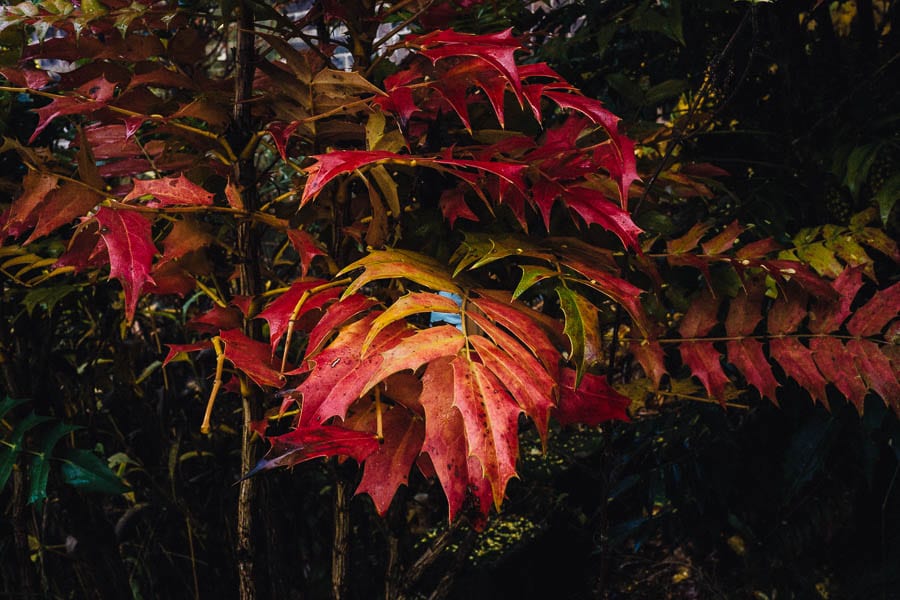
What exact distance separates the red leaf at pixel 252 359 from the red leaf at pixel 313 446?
0.10m

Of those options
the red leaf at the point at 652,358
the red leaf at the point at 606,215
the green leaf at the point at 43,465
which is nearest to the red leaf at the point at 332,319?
the red leaf at the point at 606,215

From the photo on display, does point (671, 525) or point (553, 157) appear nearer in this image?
point (553, 157)

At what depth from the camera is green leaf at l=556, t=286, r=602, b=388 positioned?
51 cm

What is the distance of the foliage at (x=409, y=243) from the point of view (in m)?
0.52

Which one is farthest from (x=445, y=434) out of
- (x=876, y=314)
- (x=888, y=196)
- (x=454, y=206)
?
(x=888, y=196)

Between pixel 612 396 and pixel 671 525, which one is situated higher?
pixel 612 396

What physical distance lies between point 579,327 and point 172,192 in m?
0.39

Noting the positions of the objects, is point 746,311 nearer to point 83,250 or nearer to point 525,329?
point 525,329

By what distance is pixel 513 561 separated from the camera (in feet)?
4.37

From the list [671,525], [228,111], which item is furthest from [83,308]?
[671,525]

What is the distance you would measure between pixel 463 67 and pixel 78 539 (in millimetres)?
879

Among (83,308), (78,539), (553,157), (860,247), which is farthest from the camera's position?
(83,308)

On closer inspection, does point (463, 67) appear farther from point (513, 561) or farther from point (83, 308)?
point (513, 561)

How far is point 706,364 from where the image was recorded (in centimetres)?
78
